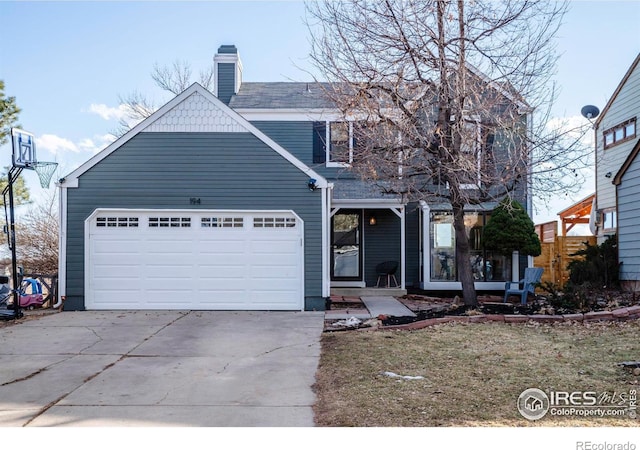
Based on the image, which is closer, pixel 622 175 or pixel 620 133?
pixel 622 175

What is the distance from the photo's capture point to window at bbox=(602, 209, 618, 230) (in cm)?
1677

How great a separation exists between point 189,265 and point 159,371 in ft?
18.2

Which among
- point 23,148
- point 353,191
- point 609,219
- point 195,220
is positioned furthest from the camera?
point 609,219

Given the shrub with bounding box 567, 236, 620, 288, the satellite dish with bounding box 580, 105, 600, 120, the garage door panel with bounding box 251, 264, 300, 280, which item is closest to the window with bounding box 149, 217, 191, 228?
the garage door panel with bounding box 251, 264, 300, 280

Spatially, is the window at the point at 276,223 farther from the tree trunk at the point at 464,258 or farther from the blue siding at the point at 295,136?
the blue siding at the point at 295,136

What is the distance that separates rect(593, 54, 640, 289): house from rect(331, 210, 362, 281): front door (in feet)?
20.8

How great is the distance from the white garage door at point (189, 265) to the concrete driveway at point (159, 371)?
129cm

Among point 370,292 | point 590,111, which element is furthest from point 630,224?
point 370,292

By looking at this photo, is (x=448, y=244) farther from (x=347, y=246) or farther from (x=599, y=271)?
(x=599, y=271)

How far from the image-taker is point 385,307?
12062 mm

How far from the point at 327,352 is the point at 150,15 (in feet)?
20.4

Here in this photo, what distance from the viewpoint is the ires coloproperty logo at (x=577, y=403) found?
15.7 ft

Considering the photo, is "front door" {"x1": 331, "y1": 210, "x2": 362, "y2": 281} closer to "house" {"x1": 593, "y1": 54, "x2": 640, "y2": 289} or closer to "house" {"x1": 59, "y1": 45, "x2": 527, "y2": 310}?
"house" {"x1": 59, "y1": 45, "x2": 527, "y2": 310}

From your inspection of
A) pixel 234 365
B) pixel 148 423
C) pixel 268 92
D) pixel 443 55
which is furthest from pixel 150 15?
pixel 268 92
